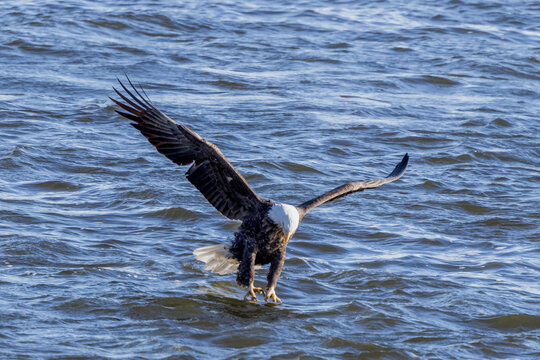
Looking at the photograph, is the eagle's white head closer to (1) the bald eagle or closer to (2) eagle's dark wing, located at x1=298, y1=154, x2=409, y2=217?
(1) the bald eagle

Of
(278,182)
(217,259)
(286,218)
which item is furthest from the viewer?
(278,182)

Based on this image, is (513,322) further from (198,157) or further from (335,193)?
(198,157)

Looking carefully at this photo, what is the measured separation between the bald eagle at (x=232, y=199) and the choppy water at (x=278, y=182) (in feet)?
0.98

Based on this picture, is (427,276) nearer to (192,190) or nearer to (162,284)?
(162,284)

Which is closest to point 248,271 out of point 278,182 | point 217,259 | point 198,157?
point 217,259

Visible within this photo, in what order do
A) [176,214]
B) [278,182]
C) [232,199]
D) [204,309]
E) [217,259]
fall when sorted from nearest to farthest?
[204,309], [232,199], [217,259], [176,214], [278,182]

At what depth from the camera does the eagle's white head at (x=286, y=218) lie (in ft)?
20.4

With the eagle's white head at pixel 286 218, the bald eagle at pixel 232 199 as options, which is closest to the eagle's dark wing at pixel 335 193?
the bald eagle at pixel 232 199

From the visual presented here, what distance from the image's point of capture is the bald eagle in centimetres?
636

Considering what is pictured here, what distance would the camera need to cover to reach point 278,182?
910 centimetres

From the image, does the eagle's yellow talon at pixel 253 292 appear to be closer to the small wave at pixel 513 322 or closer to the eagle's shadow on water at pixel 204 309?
the eagle's shadow on water at pixel 204 309

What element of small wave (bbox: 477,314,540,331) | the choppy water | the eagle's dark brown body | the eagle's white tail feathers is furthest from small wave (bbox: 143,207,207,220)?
small wave (bbox: 477,314,540,331)

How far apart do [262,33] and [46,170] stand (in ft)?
23.0

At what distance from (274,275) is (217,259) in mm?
489
